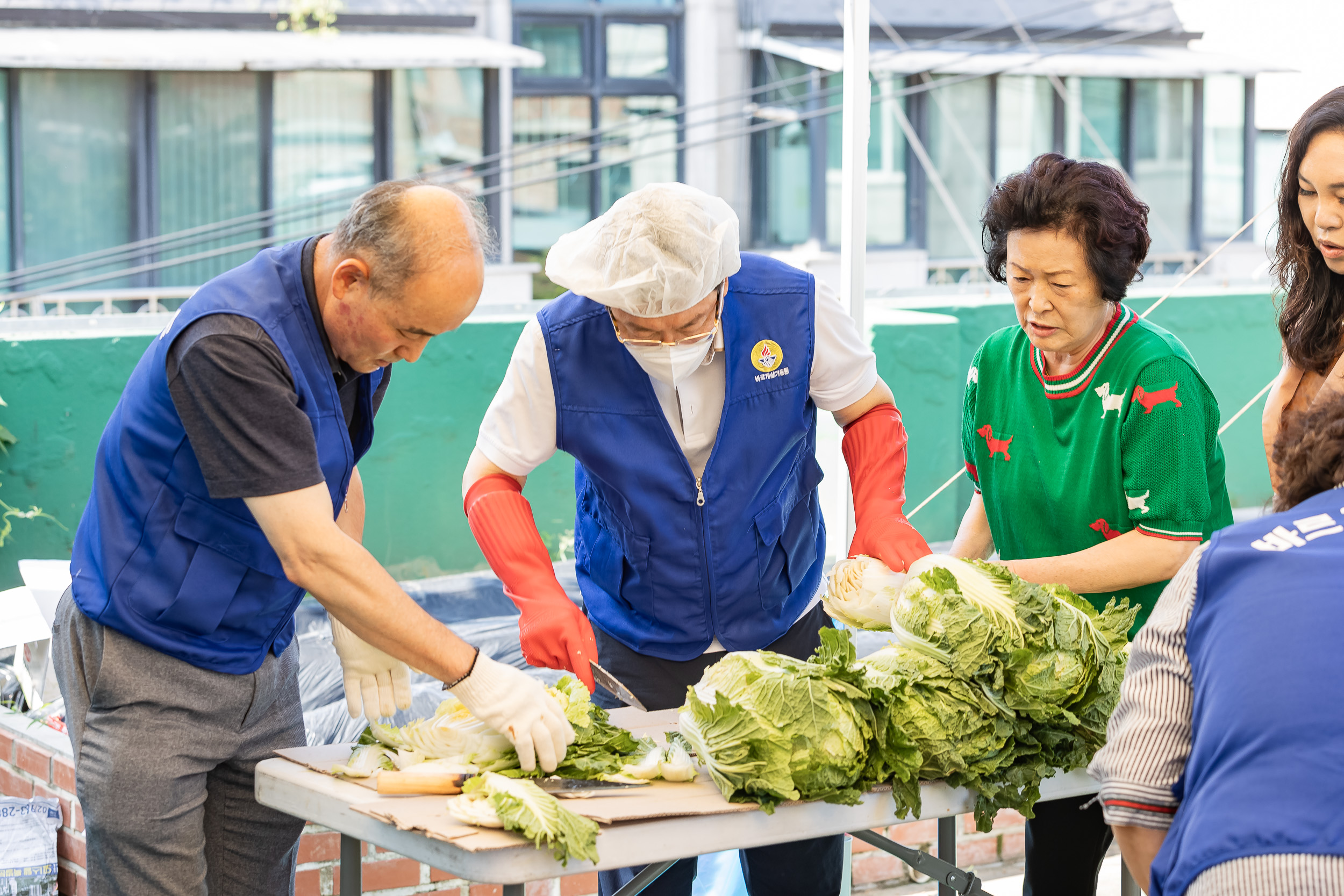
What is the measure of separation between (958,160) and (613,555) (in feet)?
38.1

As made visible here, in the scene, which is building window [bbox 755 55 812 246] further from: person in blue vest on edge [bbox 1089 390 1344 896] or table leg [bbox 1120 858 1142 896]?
person in blue vest on edge [bbox 1089 390 1344 896]

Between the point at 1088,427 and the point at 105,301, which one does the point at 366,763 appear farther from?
the point at 105,301

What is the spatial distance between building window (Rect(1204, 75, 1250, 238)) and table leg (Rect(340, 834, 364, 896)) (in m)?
13.8

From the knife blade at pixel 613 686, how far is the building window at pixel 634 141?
1063cm

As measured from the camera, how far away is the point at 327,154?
37.1 ft

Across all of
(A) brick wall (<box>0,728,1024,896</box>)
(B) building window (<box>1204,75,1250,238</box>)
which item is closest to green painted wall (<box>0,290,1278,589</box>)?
(A) brick wall (<box>0,728,1024,896</box>)

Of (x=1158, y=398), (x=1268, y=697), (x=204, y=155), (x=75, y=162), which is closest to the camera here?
(x=1268, y=697)

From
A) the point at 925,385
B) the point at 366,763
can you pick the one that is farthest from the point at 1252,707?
the point at 925,385

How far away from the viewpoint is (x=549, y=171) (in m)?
12.7

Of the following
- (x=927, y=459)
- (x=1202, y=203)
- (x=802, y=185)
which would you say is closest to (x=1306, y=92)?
(x=1202, y=203)

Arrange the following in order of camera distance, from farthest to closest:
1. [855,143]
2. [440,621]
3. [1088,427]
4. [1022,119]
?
[1022,119], [440,621], [855,143], [1088,427]

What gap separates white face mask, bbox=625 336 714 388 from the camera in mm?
2598

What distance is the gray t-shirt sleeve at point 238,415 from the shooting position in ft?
6.82

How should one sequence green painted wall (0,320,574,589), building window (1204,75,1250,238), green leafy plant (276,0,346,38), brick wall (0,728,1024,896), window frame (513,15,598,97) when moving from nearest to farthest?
brick wall (0,728,1024,896), green painted wall (0,320,574,589), green leafy plant (276,0,346,38), window frame (513,15,598,97), building window (1204,75,1250,238)
